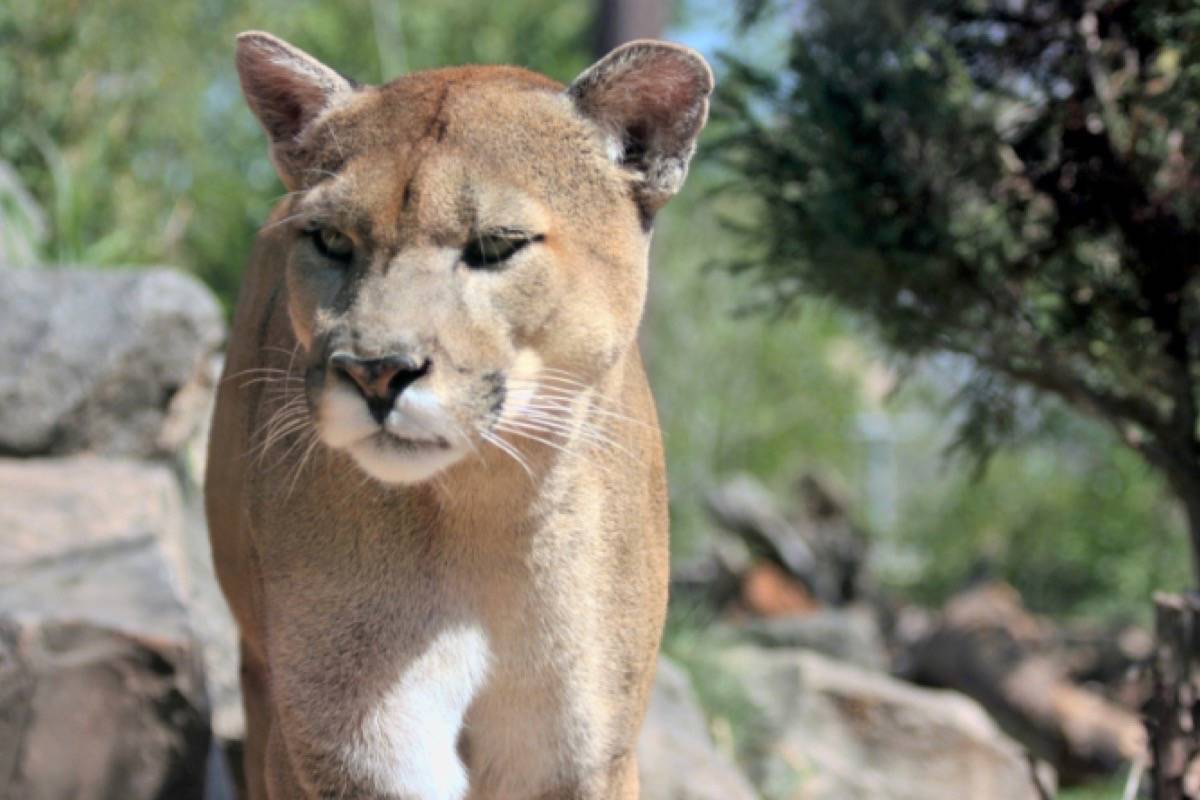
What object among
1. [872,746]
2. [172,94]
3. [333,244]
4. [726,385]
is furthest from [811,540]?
[333,244]

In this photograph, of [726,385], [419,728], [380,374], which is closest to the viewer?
[380,374]

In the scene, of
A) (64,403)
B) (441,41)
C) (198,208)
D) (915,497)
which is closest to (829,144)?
(64,403)

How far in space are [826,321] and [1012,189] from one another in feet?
8.81

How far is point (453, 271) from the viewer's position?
10.7 ft

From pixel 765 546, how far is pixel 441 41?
857 cm

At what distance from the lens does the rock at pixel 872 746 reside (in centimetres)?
732

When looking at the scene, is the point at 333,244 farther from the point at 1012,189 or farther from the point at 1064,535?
the point at 1064,535

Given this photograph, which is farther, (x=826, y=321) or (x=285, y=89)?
(x=826, y=321)

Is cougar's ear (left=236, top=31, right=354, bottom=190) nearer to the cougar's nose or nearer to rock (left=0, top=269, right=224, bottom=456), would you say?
the cougar's nose

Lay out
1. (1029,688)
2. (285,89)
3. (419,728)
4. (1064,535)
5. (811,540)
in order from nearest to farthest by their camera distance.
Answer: (419,728)
(285,89)
(1029,688)
(811,540)
(1064,535)

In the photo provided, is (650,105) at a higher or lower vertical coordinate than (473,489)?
higher

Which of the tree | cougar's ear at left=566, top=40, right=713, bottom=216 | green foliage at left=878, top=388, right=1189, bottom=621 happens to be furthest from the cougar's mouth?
green foliage at left=878, top=388, right=1189, bottom=621

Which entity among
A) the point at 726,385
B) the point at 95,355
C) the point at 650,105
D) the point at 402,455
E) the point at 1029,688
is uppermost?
the point at 650,105

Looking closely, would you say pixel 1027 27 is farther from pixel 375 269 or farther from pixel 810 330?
pixel 810 330
